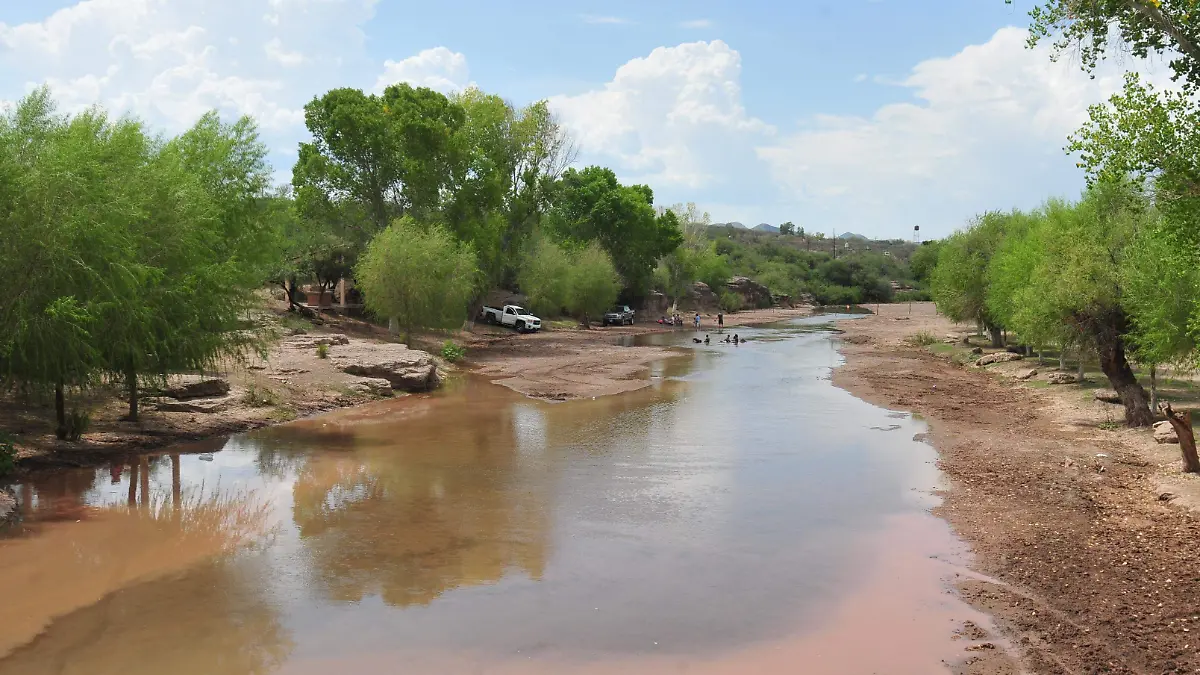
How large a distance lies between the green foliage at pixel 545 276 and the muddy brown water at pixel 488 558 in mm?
42945

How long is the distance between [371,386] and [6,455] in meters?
15.4

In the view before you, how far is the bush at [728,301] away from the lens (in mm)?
108125

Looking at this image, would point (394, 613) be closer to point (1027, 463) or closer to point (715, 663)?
point (715, 663)

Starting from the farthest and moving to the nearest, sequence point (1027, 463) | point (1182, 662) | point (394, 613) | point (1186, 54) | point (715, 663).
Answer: point (1027, 463), point (1186, 54), point (394, 613), point (715, 663), point (1182, 662)

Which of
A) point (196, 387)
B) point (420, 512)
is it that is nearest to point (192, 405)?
point (196, 387)

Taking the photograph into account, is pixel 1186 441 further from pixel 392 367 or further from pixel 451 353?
pixel 451 353

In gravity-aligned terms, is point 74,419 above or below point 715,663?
above

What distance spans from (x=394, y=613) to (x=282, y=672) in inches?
78.9

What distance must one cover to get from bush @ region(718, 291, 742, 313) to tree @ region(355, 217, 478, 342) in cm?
6522

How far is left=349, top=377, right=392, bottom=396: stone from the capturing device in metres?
32.3

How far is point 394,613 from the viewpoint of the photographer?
1194cm

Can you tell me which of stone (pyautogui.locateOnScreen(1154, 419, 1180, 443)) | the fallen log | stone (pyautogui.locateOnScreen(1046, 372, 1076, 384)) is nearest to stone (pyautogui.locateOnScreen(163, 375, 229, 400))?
the fallen log

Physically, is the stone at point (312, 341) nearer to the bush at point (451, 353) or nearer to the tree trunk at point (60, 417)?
the bush at point (451, 353)

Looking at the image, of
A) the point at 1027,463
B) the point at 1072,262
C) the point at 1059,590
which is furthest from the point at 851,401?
the point at 1059,590
